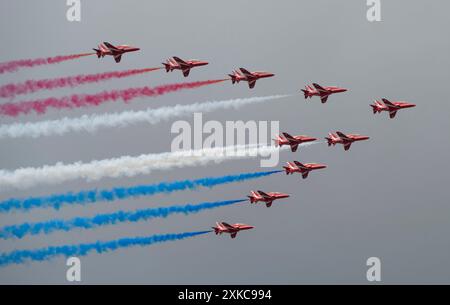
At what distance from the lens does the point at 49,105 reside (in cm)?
9406

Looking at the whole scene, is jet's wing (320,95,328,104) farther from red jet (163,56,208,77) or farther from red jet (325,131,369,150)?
red jet (163,56,208,77)

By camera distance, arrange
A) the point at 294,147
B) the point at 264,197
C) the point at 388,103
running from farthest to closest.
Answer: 1. the point at 388,103
2. the point at 294,147
3. the point at 264,197

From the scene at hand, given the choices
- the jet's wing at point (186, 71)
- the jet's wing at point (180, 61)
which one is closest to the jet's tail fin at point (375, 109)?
the jet's wing at point (186, 71)

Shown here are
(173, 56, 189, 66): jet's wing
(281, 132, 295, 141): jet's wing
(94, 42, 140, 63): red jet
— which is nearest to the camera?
(94, 42, 140, 63): red jet

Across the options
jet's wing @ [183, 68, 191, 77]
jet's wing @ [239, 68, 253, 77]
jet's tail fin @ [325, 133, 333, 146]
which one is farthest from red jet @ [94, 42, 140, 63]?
jet's tail fin @ [325, 133, 333, 146]

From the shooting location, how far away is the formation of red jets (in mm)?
96250

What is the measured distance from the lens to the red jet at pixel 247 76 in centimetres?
9944

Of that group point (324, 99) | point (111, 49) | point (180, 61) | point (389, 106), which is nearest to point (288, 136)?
point (324, 99)

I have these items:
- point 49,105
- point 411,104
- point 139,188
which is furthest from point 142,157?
point 411,104

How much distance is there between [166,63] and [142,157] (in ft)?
26.7

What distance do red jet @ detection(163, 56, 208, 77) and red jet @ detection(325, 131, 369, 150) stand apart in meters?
15.6

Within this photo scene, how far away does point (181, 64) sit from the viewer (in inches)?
3836

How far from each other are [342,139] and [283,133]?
6.14 meters

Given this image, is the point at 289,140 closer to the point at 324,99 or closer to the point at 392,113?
the point at 324,99
